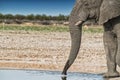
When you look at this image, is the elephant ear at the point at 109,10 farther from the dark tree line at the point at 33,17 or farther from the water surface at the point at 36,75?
the dark tree line at the point at 33,17

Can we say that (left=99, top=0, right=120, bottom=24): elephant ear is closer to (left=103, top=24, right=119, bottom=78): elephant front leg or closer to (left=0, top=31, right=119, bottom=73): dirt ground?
(left=103, top=24, right=119, bottom=78): elephant front leg

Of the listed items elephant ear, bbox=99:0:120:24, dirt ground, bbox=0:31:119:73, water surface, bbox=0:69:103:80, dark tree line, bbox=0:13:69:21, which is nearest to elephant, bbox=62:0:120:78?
elephant ear, bbox=99:0:120:24

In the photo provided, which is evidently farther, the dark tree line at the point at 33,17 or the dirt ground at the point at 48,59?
the dark tree line at the point at 33,17

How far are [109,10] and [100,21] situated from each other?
41cm

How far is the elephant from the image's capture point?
723 inches

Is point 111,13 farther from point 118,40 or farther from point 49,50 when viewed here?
point 49,50

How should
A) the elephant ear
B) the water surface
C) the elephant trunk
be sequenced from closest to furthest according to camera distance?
1. the elephant ear
2. the elephant trunk
3. the water surface

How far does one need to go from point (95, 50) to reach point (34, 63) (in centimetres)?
788

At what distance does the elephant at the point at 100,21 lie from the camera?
60.3 feet

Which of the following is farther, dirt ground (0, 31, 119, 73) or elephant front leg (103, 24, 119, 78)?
dirt ground (0, 31, 119, 73)

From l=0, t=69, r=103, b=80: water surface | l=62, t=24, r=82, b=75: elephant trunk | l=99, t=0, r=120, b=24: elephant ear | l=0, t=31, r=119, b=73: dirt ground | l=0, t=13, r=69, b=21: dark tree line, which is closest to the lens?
l=99, t=0, r=120, b=24: elephant ear

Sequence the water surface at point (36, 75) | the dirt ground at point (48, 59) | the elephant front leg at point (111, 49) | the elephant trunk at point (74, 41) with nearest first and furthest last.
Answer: the elephant trunk at point (74, 41) → the water surface at point (36, 75) → the elephant front leg at point (111, 49) → the dirt ground at point (48, 59)

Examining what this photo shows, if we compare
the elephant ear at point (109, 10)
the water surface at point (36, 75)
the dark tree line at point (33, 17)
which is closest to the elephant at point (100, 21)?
the elephant ear at point (109, 10)

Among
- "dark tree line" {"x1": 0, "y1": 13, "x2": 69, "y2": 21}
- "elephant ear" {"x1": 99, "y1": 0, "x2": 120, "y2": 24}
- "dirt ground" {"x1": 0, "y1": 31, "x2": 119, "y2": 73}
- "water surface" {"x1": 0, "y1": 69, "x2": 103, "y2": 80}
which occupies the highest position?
"elephant ear" {"x1": 99, "y1": 0, "x2": 120, "y2": 24}
